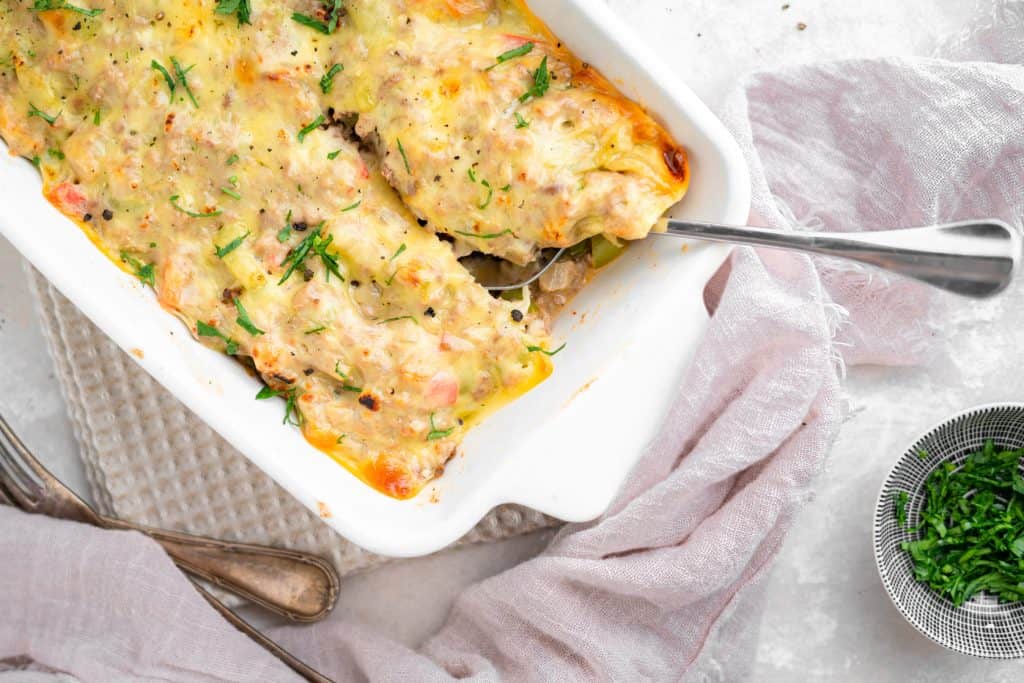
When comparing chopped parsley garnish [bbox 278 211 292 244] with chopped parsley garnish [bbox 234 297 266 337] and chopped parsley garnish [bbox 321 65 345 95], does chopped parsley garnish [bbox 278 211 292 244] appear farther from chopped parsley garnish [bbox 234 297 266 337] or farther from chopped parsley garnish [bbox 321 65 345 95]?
chopped parsley garnish [bbox 321 65 345 95]

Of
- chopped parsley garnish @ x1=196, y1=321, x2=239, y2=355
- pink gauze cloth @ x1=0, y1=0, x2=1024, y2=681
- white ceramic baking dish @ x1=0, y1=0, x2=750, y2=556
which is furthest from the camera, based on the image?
pink gauze cloth @ x1=0, y1=0, x2=1024, y2=681

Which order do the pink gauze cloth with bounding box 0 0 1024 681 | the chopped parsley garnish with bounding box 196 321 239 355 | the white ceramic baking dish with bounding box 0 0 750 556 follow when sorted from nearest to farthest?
the white ceramic baking dish with bounding box 0 0 750 556 → the chopped parsley garnish with bounding box 196 321 239 355 → the pink gauze cloth with bounding box 0 0 1024 681

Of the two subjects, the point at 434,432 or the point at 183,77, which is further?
the point at 434,432

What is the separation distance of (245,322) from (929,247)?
1.38 m

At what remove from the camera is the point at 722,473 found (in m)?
2.69

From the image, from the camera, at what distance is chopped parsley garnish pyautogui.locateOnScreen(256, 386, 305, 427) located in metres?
2.30

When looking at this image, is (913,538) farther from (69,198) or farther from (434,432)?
(69,198)

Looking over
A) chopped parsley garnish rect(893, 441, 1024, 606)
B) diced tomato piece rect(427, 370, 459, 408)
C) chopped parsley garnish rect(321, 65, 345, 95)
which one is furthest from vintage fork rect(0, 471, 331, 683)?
chopped parsley garnish rect(893, 441, 1024, 606)

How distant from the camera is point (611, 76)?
2.20m

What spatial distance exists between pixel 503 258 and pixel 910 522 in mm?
1287

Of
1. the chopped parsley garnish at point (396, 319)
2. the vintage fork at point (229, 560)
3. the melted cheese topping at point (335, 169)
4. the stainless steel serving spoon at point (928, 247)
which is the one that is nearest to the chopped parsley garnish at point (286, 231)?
the melted cheese topping at point (335, 169)

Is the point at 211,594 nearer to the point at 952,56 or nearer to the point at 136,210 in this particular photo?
the point at 136,210

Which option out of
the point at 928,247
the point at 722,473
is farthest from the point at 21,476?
the point at 928,247

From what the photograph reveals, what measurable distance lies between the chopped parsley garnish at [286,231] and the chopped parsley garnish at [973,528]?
1.63 m
